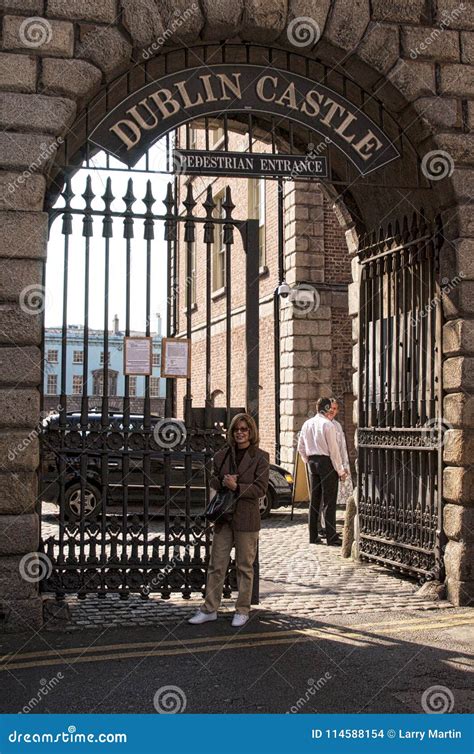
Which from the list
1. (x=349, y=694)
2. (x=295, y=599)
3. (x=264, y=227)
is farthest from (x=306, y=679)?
(x=264, y=227)

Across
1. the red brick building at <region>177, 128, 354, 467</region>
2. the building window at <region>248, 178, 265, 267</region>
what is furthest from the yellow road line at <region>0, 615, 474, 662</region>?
the building window at <region>248, 178, 265, 267</region>

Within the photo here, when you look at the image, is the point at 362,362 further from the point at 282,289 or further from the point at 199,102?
the point at 282,289

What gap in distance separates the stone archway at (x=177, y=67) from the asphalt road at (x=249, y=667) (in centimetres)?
94

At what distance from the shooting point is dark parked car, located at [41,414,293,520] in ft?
25.5

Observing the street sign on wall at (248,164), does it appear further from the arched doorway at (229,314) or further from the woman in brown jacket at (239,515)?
the woman in brown jacket at (239,515)

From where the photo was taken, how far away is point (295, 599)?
27.7 ft

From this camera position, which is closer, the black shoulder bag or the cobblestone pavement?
the black shoulder bag

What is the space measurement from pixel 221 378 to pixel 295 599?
1442cm

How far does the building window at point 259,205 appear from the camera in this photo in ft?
66.7

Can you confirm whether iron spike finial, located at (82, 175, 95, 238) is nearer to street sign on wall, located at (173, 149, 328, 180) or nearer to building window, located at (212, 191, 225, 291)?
street sign on wall, located at (173, 149, 328, 180)

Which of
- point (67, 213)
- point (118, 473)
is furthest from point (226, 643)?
point (118, 473)

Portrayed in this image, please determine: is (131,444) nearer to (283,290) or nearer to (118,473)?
(118,473)

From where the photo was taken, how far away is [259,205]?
2066cm

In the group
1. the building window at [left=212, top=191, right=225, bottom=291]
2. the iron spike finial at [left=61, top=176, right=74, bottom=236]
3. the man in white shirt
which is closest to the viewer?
the iron spike finial at [left=61, top=176, right=74, bottom=236]
